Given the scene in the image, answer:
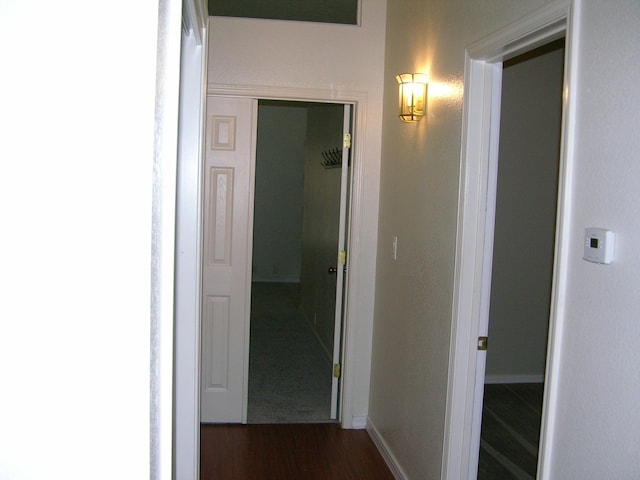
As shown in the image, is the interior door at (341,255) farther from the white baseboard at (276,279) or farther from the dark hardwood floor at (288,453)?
the white baseboard at (276,279)

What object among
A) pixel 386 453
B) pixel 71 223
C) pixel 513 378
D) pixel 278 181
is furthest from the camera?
pixel 278 181

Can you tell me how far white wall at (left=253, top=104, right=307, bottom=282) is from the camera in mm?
9484

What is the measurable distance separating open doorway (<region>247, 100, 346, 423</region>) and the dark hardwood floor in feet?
0.70

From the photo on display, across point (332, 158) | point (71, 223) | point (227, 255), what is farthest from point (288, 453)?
point (71, 223)

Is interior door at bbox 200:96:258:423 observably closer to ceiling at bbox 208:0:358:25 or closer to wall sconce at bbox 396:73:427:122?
ceiling at bbox 208:0:358:25

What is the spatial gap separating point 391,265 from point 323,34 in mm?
1493

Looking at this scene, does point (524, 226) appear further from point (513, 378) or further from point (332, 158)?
point (332, 158)

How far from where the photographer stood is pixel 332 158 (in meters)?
5.20

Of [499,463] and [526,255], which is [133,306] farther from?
[526,255]

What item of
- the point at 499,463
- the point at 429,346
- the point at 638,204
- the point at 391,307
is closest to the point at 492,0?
the point at 638,204

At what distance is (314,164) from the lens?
21.7 feet

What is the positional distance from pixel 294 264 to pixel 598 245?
8.38 meters

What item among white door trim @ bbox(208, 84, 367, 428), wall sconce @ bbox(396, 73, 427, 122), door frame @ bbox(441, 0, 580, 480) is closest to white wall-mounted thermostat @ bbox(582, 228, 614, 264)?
door frame @ bbox(441, 0, 580, 480)

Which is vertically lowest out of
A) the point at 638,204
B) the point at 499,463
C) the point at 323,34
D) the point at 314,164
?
the point at 499,463
